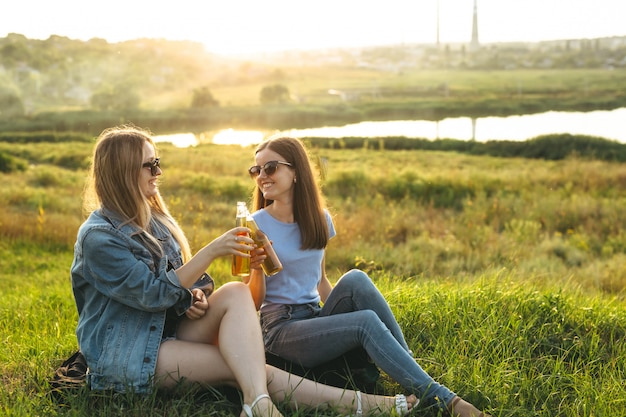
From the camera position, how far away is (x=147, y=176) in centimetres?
305

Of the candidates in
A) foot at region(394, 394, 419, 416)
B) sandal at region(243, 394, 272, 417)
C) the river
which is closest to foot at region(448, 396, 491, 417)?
foot at region(394, 394, 419, 416)

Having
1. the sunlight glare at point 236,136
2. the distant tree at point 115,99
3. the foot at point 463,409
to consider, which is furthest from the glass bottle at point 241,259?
the distant tree at point 115,99

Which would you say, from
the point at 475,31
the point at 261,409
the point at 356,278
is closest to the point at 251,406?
the point at 261,409

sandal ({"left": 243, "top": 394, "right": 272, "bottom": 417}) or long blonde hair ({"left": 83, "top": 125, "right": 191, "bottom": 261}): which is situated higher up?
long blonde hair ({"left": 83, "top": 125, "right": 191, "bottom": 261})

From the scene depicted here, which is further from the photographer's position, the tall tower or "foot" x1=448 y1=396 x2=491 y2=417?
the tall tower

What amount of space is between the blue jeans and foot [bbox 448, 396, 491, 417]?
1.2 inches

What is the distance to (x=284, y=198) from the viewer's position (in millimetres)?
3449

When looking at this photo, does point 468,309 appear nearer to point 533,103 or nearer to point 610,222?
point 610,222

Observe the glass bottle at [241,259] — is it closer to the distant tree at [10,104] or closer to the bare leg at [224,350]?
the bare leg at [224,350]

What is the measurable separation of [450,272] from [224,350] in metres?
5.82

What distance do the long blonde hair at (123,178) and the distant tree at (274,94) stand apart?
44.1 metres

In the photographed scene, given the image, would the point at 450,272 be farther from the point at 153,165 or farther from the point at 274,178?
the point at 153,165

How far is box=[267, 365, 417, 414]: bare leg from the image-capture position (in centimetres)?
300

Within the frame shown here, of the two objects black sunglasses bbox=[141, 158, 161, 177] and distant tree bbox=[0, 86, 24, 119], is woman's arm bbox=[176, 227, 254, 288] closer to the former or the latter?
black sunglasses bbox=[141, 158, 161, 177]
